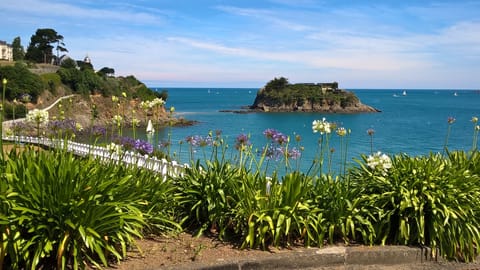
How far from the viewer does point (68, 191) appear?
4453 millimetres

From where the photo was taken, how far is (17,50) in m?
113

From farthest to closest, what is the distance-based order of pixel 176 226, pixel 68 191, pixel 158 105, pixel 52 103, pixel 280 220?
pixel 52 103 < pixel 158 105 < pixel 176 226 < pixel 280 220 < pixel 68 191

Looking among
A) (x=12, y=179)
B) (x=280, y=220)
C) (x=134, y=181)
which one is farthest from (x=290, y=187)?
(x=12, y=179)

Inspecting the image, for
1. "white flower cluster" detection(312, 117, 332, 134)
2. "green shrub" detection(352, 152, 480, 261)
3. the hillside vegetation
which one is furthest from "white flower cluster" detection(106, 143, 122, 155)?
the hillside vegetation

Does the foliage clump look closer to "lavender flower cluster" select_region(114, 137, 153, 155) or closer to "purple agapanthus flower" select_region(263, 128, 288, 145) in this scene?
"lavender flower cluster" select_region(114, 137, 153, 155)

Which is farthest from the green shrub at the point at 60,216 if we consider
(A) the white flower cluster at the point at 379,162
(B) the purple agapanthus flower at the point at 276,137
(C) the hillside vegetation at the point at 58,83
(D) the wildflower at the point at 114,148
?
(C) the hillside vegetation at the point at 58,83

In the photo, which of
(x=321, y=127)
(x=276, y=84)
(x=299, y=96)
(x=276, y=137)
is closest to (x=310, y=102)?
(x=299, y=96)

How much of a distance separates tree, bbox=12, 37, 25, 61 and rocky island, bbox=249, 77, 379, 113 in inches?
2220

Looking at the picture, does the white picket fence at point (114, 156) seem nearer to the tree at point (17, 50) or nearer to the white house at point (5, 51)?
the tree at point (17, 50)

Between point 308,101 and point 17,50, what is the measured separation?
232 ft

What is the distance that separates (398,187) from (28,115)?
172 inches

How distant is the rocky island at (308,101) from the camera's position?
119625 mm

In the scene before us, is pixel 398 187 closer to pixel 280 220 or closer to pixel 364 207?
pixel 364 207

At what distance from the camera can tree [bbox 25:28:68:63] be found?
104 m
